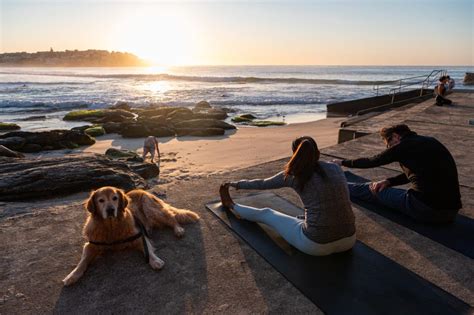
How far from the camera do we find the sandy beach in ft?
33.2

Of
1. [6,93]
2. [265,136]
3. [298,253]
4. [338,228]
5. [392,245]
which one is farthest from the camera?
[6,93]

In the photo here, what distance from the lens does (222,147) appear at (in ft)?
43.2

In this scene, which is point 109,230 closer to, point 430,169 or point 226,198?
point 226,198

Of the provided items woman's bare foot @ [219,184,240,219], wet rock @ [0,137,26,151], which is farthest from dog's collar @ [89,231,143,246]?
wet rock @ [0,137,26,151]

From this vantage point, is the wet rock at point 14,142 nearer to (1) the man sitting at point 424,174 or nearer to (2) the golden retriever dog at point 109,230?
(2) the golden retriever dog at point 109,230

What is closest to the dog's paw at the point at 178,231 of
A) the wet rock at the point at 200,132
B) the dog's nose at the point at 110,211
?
the dog's nose at the point at 110,211

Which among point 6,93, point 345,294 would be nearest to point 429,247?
point 345,294

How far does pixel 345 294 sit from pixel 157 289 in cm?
171

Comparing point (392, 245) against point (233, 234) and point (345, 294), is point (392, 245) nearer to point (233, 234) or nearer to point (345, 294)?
point (345, 294)

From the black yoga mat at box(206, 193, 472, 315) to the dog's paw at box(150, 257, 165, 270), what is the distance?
3.34ft

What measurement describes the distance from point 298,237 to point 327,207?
514 mm

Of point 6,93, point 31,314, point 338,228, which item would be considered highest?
point 6,93

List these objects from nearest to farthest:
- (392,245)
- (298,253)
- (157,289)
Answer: (157,289)
(298,253)
(392,245)

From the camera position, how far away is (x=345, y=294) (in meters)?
3.07
